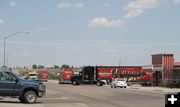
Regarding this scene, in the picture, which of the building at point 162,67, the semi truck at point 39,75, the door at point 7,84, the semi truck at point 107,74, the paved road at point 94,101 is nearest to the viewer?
the door at point 7,84

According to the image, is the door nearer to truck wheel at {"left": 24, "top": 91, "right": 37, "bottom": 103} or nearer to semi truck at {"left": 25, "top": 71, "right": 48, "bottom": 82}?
truck wheel at {"left": 24, "top": 91, "right": 37, "bottom": 103}

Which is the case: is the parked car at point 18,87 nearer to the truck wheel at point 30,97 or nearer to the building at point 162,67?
the truck wheel at point 30,97

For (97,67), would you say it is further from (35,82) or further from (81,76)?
(35,82)

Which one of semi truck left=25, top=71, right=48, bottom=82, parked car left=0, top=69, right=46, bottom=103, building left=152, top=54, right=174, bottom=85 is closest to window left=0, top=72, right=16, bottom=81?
parked car left=0, top=69, right=46, bottom=103

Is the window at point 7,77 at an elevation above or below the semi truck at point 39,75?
above

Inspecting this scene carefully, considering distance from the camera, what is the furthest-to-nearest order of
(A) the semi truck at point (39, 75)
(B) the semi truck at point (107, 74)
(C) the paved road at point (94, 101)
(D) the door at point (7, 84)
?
1. (A) the semi truck at point (39, 75)
2. (B) the semi truck at point (107, 74)
3. (C) the paved road at point (94, 101)
4. (D) the door at point (7, 84)

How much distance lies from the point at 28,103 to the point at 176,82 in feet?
145

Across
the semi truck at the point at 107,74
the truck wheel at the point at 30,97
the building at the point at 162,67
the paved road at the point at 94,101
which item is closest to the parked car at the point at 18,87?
the truck wheel at the point at 30,97

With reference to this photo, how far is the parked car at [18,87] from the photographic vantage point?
20719 mm

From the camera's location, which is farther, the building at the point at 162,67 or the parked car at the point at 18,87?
the building at the point at 162,67

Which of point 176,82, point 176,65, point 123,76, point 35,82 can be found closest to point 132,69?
point 123,76

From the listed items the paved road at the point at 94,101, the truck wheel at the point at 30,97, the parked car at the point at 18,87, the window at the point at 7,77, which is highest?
the window at the point at 7,77

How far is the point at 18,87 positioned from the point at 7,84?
58cm

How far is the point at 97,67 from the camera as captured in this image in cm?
7675
